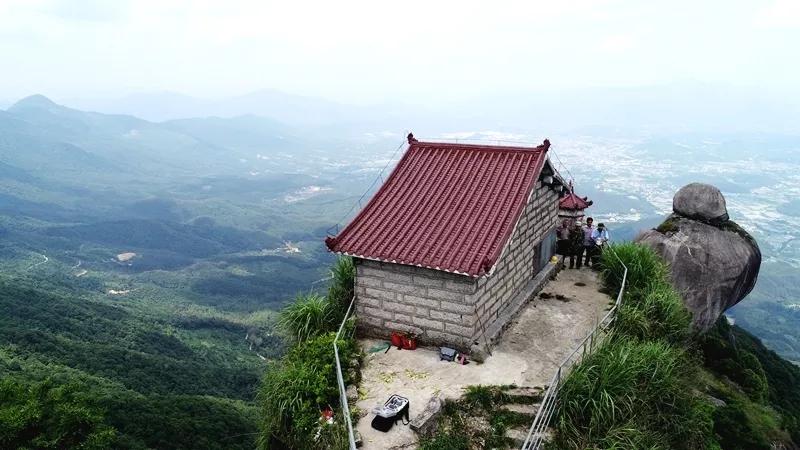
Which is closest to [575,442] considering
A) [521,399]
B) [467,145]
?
[521,399]

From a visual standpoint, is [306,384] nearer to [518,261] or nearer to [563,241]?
[518,261]

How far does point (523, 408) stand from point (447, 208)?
6316 millimetres

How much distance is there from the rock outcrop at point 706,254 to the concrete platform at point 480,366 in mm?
8517

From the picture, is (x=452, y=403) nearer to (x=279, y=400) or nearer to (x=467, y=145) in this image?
(x=279, y=400)

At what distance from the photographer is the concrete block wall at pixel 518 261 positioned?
595 inches

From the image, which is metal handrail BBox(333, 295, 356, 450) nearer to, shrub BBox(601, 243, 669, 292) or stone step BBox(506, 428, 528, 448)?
stone step BBox(506, 428, 528, 448)

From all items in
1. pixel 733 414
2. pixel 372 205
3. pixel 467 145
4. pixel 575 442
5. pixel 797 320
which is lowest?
pixel 797 320

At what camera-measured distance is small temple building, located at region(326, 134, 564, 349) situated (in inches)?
564

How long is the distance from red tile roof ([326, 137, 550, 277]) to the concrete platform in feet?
8.52

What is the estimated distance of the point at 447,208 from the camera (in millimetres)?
16156

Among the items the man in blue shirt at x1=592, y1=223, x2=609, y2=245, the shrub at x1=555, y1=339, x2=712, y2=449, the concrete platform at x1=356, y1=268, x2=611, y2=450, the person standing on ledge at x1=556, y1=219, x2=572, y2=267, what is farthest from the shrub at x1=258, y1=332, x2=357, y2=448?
the man in blue shirt at x1=592, y1=223, x2=609, y2=245

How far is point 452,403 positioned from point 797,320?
11637 centimetres

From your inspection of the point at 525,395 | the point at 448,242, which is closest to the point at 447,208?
the point at 448,242

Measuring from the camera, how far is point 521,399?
40.6 ft
